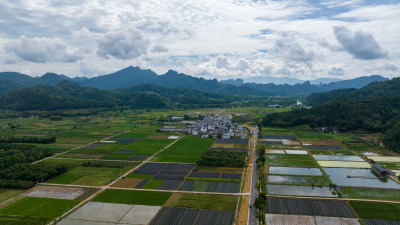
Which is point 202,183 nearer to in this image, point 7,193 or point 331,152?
point 7,193

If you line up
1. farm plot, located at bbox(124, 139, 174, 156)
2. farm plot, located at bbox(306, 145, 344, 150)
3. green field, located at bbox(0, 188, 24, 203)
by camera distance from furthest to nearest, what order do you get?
1. farm plot, located at bbox(306, 145, 344, 150)
2. farm plot, located at bbox(124, 139, 174, 156)
3. green field, located at bbox(0, 188, 24, 203)

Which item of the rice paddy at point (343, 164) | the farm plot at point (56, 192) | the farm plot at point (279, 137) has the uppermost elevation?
the farm plot at point (279, 137)

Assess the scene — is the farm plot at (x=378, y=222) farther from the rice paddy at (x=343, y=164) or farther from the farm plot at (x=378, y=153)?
the farm plot at (x=378, y=153)

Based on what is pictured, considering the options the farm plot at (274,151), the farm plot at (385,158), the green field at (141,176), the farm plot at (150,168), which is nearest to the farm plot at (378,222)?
the farm plot at (385,158)

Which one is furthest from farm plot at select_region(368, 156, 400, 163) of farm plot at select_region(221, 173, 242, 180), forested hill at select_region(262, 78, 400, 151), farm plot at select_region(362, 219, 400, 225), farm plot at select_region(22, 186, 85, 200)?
farm plot at select_region(22, 186, 85, 200)

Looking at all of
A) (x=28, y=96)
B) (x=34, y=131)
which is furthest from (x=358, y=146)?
(x=28, y=96)

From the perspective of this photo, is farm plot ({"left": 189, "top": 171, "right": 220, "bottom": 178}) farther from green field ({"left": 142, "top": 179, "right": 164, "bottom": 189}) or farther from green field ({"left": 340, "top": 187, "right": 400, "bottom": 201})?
green field ({"left": 340, "top": 187, "right": 400, "bottom": 201})
